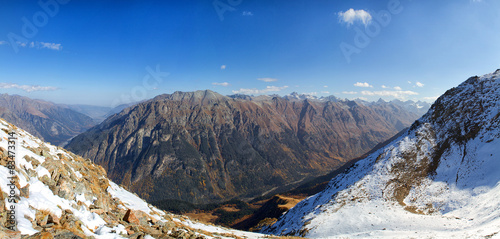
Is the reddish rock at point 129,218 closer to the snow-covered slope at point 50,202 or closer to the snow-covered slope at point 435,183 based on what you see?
the snow-covered slope at point 50,202

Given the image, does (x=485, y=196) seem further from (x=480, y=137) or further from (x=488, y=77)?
(x=488, y=77)

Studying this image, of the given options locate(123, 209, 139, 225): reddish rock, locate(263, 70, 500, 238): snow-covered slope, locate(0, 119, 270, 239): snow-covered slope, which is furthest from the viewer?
locate(263, 70, 500, 238): snow-covered slope

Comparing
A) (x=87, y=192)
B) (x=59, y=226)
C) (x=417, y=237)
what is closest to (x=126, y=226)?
(x=59, y=226)

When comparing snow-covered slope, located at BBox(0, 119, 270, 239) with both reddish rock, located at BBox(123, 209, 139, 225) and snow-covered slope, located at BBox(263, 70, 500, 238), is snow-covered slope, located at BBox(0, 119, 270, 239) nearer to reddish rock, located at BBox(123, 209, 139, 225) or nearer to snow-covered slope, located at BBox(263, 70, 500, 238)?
reddish rock, located at BBox(123, 209, 139, 225)

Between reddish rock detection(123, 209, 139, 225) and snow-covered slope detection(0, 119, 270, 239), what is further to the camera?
reddish rock detection(123, 209, 139, 225)

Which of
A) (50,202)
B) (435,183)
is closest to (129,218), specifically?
(50,202)

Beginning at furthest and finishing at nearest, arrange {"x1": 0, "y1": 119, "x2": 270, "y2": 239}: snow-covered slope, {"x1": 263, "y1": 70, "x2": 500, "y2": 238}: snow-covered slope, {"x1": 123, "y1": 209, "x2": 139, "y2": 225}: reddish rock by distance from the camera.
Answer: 1. {"x1": 263, "y1": 70, "x2": 500, "y2": 238}: snow-covered slope
2. {"x1": 123, "y1": 209, "x2": 139, "y2": 225}: reddish rock
3. {"x1": 0, "y1": 119, "x2": 270, "y2": 239}: snow-covered slope

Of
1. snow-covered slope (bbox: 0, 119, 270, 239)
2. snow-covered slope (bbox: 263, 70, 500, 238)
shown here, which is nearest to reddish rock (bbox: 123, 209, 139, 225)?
snow-covered slope (bbox: 0, 119, 270, 239)

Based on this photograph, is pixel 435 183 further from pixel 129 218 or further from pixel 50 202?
pixel 50 202

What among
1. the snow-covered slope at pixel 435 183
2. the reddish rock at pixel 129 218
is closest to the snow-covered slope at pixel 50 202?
the reddish rock at pixel 129 218
